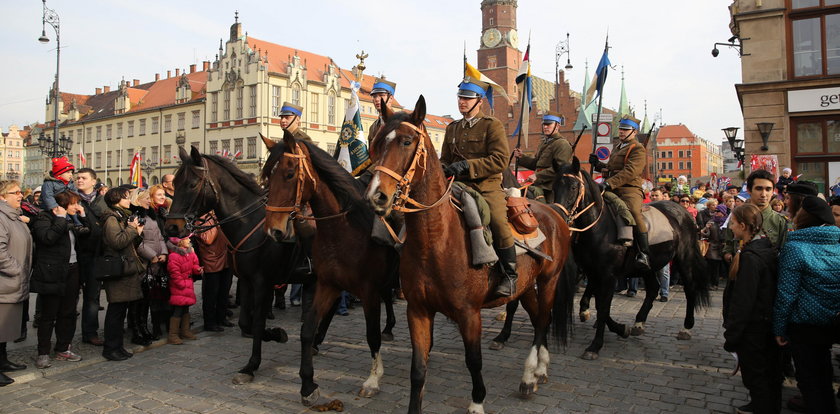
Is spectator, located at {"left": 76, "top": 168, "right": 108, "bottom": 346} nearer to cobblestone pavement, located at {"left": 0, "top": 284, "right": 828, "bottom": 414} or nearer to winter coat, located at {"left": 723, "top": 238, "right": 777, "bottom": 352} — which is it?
cobblestone pavement, located at {"left": 0, "top": 284, "right": 828, "bottom": 414}

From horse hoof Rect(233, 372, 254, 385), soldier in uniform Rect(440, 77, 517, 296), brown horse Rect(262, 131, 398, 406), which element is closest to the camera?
soldier in uniform Rect(440, 77, 517, 296)

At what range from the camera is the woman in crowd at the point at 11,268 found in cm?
563

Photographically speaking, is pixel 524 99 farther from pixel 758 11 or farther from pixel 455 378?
pixel 758 11

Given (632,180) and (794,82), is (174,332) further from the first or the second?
(794,82)

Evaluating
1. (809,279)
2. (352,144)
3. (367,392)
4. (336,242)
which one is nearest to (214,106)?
(352,144)

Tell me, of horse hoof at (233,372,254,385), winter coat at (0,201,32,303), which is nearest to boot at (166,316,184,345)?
winter coat at (0,201,32,303)

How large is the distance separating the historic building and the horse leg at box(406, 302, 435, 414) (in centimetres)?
1709

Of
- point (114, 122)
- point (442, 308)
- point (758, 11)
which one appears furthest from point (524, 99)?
point (114, 122)

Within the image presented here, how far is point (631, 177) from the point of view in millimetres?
7805

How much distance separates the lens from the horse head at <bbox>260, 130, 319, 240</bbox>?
16.1 ft

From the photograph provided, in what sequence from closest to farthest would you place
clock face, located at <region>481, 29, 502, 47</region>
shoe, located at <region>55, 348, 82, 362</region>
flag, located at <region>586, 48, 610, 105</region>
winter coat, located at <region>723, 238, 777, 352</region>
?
1. winter coat, located at <region>723, 238, 777, 352</region>
2. shoe, located at <region>55, 348, 82, 362</region>
3. flag, located at <region>586, 48, 610, 105</region>
4. clock face, located at <region>481, 29, 502, 47</region>

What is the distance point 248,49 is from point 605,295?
2433 inches

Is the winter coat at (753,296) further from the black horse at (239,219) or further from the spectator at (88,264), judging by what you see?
the spectator at (88,264)

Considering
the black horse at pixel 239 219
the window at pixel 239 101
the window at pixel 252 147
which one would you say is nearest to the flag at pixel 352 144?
the black horse at pixel 239 219
